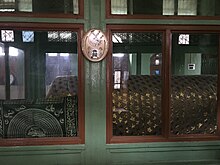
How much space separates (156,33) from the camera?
2.81 metres

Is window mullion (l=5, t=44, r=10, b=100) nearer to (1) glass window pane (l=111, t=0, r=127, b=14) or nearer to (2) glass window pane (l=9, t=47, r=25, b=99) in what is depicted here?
(2) glass window pane (l=9, t=47, r=25, b=99)

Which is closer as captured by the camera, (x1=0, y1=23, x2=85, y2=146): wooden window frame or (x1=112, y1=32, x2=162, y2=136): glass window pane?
(x1=0, y1=23, x2=85, y2=146): wooden window frame

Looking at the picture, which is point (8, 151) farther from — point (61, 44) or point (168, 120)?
point (168, 120)

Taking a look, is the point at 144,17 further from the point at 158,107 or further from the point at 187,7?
the point at 158,107

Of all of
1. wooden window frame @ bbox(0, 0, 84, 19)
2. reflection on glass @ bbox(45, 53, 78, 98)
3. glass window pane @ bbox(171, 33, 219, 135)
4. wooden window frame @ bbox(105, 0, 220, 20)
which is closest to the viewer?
wooden window frame @ bbox(0, 0, 84, 19)

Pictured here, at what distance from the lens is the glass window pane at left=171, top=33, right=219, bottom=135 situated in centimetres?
290

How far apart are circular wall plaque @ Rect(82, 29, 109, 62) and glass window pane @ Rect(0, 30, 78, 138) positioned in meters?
0.15

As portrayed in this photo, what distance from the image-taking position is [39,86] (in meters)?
2.82

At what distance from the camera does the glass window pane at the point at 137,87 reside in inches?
112

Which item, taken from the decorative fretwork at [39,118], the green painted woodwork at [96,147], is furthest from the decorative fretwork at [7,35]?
the decorative fretwork at [39,118]

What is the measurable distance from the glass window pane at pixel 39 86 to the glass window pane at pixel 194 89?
116cm

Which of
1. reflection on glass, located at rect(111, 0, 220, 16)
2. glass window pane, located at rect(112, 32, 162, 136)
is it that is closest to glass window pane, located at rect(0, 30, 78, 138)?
glass window pane, located at rect(112, 32, 162, 136)

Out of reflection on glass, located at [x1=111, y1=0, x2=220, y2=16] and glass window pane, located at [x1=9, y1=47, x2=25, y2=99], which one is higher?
reflection on glass, located at [x1=111, y1=0, x2=220, y2=16]

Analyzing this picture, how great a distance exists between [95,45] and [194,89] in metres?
1.30
